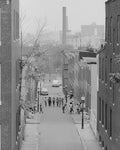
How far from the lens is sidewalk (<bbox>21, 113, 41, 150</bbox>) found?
3828 centimetres

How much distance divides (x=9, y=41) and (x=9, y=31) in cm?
50

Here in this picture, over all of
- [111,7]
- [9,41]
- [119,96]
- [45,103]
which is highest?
[111,7]

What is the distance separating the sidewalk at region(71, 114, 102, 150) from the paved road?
1.28 feet

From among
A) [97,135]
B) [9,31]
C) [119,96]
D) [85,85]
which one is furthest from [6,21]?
[85,85]

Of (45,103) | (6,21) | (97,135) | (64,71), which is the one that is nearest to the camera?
(6,21)

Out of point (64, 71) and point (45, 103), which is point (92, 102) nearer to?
point (45, 103)

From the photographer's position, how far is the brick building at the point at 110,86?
3009cm

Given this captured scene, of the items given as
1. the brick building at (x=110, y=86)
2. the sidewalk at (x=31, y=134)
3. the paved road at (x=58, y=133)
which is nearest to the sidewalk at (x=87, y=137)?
the paved road at (x=58, y=133)

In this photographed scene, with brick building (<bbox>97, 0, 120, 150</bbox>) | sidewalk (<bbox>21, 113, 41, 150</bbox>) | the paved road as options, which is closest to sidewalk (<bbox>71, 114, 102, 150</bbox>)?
the paved road

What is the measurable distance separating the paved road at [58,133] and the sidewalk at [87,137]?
1.28 feet

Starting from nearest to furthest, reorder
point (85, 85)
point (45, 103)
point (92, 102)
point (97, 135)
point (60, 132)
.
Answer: point (97, 135)
point (60, 132)
point (92, 102)
point (85, 85)
point (45, 103)

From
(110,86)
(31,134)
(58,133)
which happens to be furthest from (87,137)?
(110,86)

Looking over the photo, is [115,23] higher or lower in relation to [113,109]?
higher

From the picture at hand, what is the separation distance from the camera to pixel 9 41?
2625 centimetres
